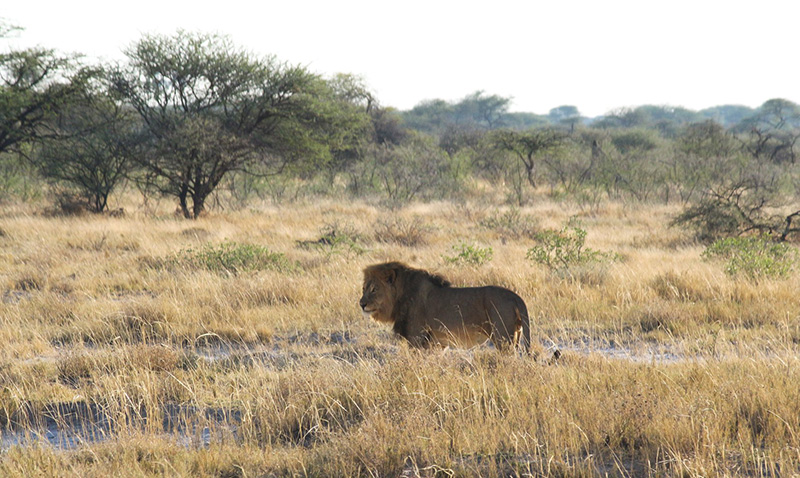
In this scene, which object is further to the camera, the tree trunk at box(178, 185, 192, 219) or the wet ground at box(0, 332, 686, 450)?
the tree trunk at box(178, 185, 192, 219)

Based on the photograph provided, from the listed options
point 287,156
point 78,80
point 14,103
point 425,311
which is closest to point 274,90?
point 287,156

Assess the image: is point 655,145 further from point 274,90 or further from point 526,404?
point 526,404

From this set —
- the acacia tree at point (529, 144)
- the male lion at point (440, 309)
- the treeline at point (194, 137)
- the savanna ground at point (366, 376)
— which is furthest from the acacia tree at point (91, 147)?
the acacia tree at point (529, 144)

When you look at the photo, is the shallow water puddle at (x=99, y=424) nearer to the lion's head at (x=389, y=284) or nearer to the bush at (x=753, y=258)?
the lion's head at (x=389, y=284)

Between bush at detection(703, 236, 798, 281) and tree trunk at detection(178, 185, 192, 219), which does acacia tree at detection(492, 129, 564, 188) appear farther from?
bush at detection(703, 236, 798, 281)

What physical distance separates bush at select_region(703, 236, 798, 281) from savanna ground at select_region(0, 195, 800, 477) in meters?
0.25

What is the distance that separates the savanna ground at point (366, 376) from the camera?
3344 mm

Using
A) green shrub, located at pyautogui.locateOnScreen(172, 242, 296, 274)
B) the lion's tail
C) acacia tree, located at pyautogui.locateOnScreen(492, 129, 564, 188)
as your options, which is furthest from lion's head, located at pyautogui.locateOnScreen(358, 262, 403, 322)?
acacia tree, located at pyautogui.locateOnScreen(492, 129, 564, 188)

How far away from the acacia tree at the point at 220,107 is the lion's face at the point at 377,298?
14.3 meters

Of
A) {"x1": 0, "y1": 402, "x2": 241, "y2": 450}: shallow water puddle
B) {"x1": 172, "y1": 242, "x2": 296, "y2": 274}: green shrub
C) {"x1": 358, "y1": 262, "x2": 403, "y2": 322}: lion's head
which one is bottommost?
{"x1": 0, "y1": 402, "x2": 241, "y2": 450}: shallow water puddle

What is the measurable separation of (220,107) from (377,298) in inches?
652

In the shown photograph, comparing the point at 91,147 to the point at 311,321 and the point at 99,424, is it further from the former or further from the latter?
the point at 99,424

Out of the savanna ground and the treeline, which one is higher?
the treeline

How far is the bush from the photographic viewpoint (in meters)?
8.20
